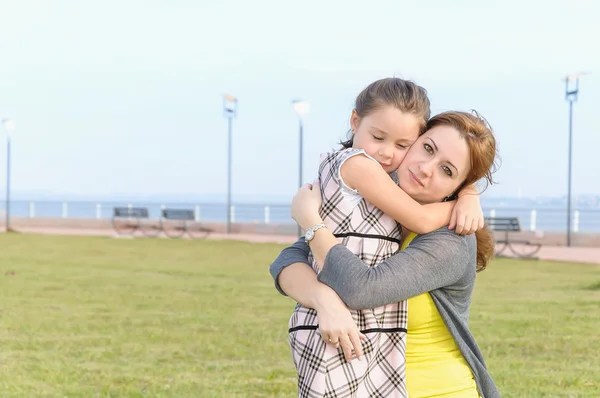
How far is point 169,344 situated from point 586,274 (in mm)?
9661

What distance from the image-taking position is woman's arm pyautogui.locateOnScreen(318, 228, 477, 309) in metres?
2.19

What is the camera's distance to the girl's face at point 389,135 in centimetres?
246

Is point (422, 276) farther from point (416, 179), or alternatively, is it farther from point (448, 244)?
point (416, 179)

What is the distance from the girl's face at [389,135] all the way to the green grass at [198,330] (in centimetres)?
376

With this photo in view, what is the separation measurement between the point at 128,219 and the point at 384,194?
26.1m

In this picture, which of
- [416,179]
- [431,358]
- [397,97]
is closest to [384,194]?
[416,179]

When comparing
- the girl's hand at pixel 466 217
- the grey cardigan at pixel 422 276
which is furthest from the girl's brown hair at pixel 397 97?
the grey cardigan at pixel 422 276

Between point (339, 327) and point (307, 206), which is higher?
point (307, 206)

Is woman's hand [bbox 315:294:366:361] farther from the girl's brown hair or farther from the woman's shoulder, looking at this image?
the girl's brown hair

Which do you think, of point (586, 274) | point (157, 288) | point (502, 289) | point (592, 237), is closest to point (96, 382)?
point (157, 288)

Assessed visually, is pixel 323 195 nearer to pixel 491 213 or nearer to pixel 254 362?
pixel 254 362

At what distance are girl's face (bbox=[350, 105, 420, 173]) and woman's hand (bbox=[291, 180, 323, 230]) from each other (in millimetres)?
212

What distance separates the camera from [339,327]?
2.18 metres

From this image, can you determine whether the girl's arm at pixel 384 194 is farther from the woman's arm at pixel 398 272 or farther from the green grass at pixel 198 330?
the green grass at pixel 198 330
